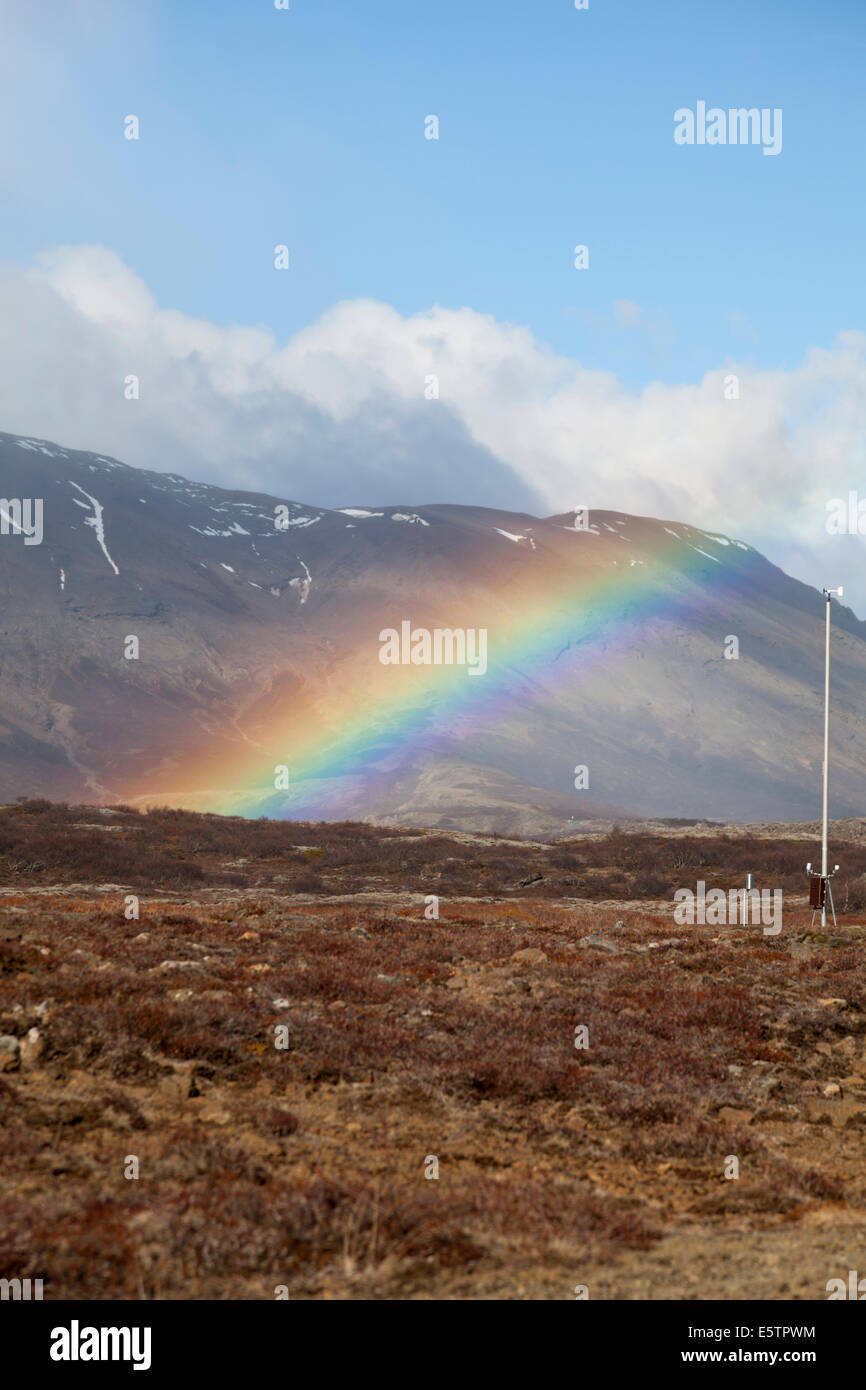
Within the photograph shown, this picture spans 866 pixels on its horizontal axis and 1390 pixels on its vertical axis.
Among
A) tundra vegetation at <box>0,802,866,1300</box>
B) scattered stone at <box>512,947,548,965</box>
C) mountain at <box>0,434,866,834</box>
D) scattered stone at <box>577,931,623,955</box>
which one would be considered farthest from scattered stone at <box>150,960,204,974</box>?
mountain at <box>0,434,866,834</box>

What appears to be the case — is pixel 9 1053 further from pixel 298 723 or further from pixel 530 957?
pixel 298 723

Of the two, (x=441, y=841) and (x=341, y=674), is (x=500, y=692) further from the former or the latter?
(x=441, y=841)

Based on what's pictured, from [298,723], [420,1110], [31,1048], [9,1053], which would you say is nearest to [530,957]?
[420,1110]

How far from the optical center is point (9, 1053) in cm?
1086

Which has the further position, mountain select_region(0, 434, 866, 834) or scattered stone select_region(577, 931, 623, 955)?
mountain select_region(0, 434, 866, 834)

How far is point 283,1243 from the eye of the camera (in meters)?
7.00

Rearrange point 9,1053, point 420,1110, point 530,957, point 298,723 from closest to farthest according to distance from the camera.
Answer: point 9,1053 < point 420,1110 < point 530,957 < point 298,723

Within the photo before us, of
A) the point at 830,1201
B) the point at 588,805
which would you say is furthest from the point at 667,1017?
the point at 588,805

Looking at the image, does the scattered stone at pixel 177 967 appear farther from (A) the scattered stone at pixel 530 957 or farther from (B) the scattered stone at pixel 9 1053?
(A) the scattered stone at pixel 530 957

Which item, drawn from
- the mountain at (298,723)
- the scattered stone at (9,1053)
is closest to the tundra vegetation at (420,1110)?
the scattered stone at (9,1053)

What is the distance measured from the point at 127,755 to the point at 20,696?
883 inches

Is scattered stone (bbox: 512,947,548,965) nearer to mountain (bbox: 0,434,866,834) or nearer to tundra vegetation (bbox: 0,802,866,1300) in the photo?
tundra vegetation (bbox: 0,802,866,1300)

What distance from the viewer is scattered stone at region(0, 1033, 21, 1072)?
10664 millimetres

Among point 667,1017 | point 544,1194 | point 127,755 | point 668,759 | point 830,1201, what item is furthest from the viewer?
point 668,759
